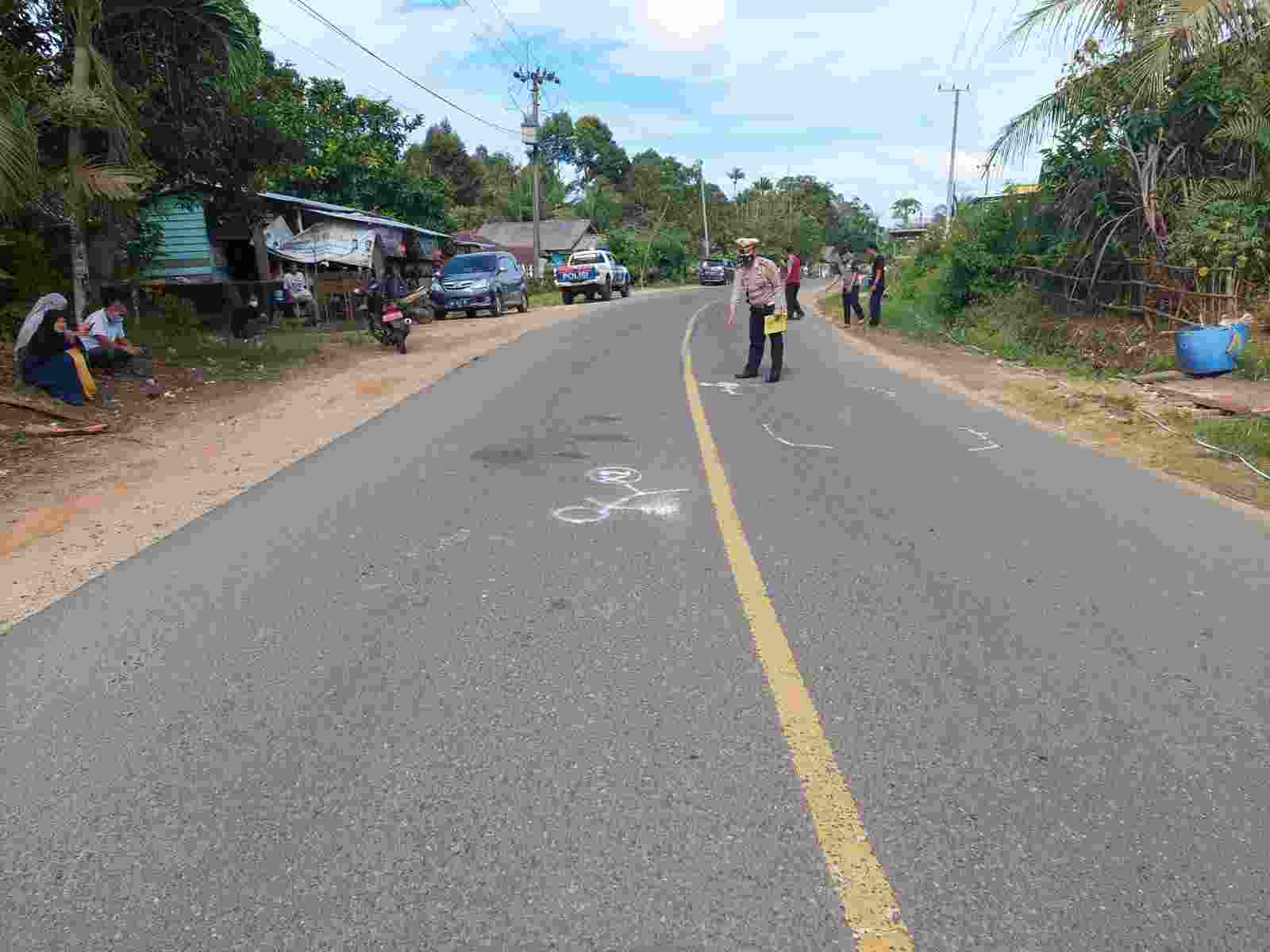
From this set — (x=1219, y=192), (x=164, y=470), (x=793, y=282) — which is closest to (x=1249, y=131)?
(x=1219, y=192)

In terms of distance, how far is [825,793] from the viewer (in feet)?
9.57

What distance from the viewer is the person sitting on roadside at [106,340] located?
464 inches

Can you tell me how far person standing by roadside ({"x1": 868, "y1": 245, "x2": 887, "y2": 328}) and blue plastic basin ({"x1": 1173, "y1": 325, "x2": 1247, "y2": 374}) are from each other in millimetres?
8388

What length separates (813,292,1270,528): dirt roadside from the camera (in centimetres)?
728

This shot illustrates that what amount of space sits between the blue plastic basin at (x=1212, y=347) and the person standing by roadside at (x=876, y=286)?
839 cm

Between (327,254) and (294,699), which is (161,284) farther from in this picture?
(294,699)

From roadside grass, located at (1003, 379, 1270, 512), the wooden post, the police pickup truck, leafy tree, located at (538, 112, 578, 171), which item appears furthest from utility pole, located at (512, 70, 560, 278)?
leafy tree, located at (538, 112, 578, 171)

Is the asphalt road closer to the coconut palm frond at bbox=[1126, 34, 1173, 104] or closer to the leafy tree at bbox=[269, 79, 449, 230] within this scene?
the coconut palm frond at bbox=[1126, 34, 1173, 104]

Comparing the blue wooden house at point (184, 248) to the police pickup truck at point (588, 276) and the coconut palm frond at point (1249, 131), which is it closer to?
the police pickup truck at point (588, 276)

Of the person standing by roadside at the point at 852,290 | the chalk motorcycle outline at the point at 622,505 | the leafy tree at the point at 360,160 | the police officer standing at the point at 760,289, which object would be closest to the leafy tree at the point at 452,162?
the leafy tree at the point at 360,160

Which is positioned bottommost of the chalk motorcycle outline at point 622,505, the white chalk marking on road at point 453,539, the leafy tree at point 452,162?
the chalk motorcycle outline at point 622,505

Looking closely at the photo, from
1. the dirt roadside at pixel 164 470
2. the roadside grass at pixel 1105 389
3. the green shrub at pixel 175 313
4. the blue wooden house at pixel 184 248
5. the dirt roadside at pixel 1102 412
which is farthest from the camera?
the blue wooden house at pixel 184 248

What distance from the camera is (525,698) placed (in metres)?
3.54

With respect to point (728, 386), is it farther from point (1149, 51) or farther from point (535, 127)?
point (535, 127)
